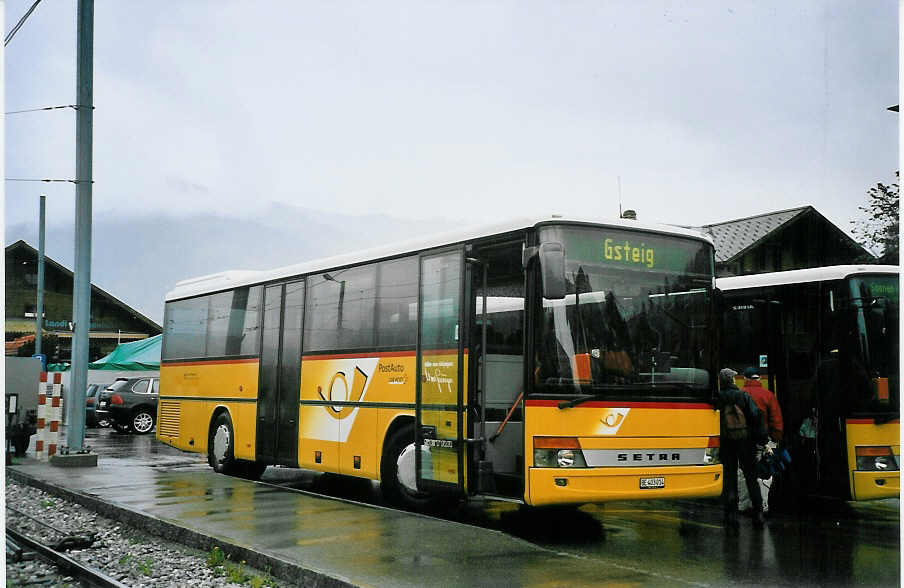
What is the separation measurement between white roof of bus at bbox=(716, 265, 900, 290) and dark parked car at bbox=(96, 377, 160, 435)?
68.6 feet

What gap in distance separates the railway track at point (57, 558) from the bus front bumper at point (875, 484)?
7720 millimetres

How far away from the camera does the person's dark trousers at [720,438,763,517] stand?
10977 millimetres

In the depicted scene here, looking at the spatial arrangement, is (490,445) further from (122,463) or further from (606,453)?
(122,463)

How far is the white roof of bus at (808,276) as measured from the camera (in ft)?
37.8

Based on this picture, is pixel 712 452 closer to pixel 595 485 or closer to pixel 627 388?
pixel 627 388

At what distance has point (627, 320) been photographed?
30.8 feet

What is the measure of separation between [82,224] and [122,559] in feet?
31.2

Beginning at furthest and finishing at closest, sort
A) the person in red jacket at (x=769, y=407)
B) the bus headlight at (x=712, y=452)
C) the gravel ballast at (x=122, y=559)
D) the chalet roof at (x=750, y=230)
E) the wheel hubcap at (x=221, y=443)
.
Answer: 1. the chalet roof at (x=750, y=230)
2. the wheel hubcap at (x=221, y=443)
3. the person in red jacket at (x=769, y=407)
4. the bus headlight at (x=712, y=452)
5. the gravel ballast at (x=122, y=559)

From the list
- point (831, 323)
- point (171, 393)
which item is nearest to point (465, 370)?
point (831, 323)

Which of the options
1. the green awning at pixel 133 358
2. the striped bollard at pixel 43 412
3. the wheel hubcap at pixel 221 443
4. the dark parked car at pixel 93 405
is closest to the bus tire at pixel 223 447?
the wheel hubcap at pixel 221 443

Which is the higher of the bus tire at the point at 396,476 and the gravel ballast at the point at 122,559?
the bus tire at the point at 396,476

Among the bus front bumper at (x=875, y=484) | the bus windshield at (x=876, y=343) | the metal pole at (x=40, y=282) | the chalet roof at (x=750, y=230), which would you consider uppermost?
the chalet roof at (x=750, y=230)

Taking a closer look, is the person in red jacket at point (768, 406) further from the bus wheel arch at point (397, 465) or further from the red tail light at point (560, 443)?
the bus wheel arch at point (397, 465)

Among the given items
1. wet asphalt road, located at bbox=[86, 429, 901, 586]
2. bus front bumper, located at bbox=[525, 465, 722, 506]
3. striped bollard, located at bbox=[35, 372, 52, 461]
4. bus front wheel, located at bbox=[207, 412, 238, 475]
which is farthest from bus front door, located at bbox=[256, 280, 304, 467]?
bus front bumper, located at bbox=[525, 465, 722, 506]
